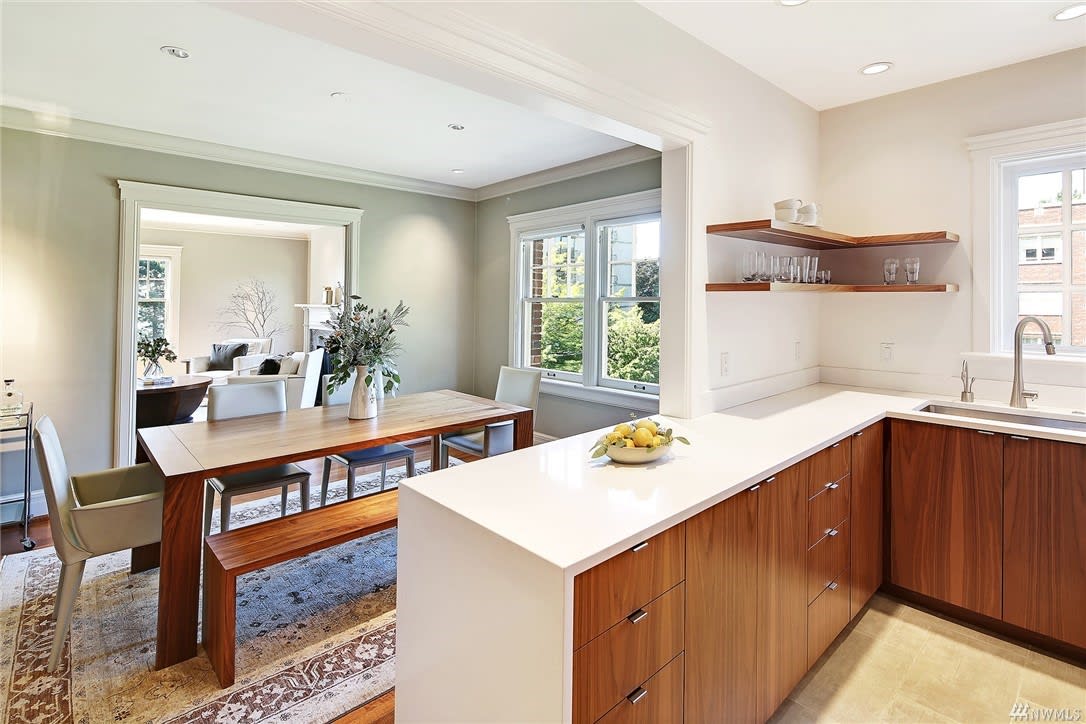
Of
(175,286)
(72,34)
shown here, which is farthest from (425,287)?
(175,286)

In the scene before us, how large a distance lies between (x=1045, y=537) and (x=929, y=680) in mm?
714

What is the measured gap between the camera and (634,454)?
1.67 metres

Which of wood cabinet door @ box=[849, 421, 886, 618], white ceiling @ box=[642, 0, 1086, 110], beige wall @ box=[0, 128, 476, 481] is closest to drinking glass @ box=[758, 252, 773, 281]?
wood cabinet door @ box=[849, 421, 886, 618]

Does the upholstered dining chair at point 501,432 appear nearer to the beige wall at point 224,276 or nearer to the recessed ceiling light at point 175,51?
the recessed ceiling light at point 175,51

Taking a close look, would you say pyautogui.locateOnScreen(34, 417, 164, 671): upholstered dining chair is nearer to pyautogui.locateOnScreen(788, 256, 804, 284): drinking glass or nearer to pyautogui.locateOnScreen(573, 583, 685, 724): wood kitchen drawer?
pyautogui.locateOnScreen(573, 583, 685, 724): wood kitchen drawer

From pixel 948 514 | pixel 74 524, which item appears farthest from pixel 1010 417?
pixel 74 524

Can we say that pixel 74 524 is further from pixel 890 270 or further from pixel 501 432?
pixel 890 270

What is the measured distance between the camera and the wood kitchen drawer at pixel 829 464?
1900mm

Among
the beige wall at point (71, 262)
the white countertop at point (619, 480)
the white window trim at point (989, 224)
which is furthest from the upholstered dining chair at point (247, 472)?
the white window trim at point (989, 224)

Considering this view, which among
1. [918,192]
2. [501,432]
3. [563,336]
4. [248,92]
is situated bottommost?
[501,432]

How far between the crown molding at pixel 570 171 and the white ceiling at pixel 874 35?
4.81ft

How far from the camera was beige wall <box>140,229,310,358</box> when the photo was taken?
8.39m

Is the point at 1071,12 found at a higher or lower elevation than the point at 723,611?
higher

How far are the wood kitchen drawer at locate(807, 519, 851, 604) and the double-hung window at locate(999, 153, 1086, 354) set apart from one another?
61.8 inches
